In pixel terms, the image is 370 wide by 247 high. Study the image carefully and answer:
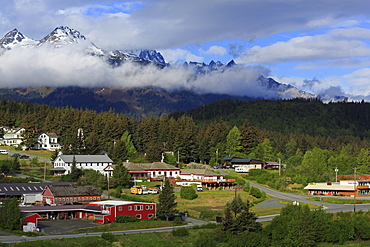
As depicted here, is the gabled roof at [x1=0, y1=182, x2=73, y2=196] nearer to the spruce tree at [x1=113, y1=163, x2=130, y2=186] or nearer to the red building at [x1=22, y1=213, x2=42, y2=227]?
the spruce tree at [x1=113, y1=163, x2=130, y2=186]

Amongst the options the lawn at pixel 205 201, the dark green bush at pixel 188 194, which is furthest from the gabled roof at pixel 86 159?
the dark green bush at pixel 188 194

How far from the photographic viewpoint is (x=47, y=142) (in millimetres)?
137125

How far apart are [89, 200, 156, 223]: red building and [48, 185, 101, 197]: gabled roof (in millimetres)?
7589

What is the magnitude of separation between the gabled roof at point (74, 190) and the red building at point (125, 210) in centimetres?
759

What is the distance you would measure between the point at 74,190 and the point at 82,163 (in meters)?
23.2

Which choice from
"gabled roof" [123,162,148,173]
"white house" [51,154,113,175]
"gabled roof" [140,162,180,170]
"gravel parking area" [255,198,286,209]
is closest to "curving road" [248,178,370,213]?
"gravel parking area" [255,198,286,209]

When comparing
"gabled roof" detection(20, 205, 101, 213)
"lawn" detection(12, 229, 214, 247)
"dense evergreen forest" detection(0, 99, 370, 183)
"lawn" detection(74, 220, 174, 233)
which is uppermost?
"dense evergreen forest" detection(0, 99, 370, 183)

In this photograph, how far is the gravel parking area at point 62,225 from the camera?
63.8 m

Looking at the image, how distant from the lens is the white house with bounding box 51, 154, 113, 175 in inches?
4136

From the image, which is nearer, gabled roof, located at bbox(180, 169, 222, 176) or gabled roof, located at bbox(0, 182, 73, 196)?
gabled roof, located at bbox(0, 182, 73, 196)

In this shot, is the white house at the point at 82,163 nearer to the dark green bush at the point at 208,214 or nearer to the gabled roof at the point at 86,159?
the gabled roof at the point at 86,159

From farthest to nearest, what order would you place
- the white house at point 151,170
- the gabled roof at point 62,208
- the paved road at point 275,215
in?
the white house at point 151,170, the gabled roof at point 62,208, the paved road at point 275,215

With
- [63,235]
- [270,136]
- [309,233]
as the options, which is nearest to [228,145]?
[270,136]

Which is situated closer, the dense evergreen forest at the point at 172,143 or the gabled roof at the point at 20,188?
the gabled roof at the point at 20,188
